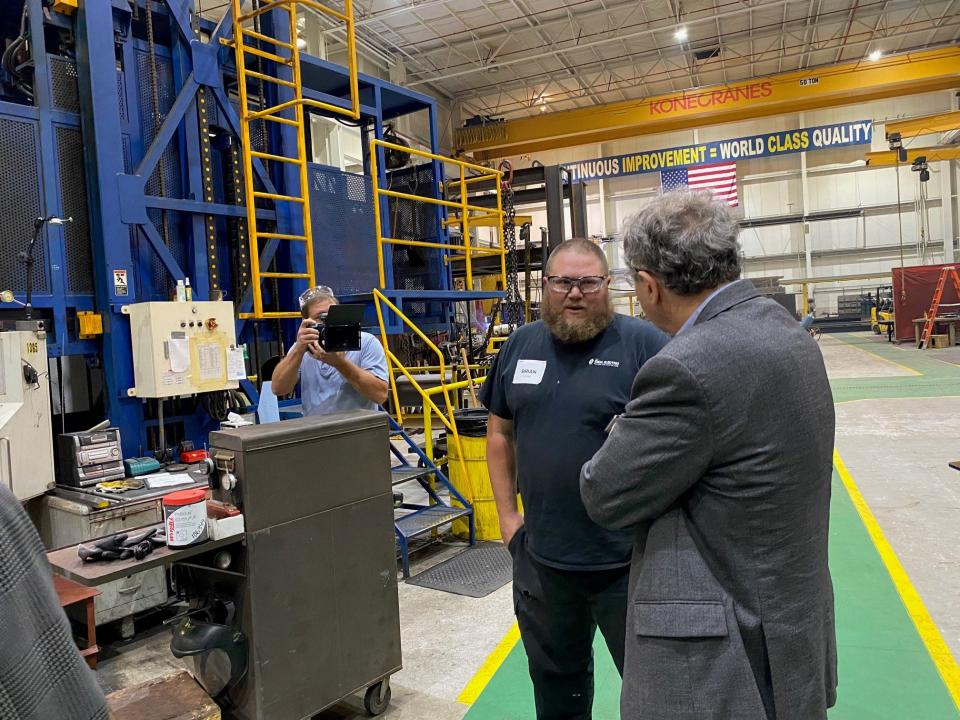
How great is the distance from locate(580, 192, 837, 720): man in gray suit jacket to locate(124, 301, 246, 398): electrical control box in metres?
3.68

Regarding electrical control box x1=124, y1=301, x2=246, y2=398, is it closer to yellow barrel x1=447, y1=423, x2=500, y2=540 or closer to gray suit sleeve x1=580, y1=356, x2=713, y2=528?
yellow barrel x1=447, y1=423, x2=500, y2=540

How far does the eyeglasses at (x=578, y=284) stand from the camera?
7.50 ft

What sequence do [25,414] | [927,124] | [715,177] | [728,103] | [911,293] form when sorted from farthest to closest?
1. [715,177]
2. [911,293]
3. [927,124]
4. [728,103]
5. [25,414]

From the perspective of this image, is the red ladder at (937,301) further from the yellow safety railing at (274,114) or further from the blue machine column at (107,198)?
the blue machine column at (107,198)

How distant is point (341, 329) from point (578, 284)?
170 cm

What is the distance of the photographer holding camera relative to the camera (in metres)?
3.67

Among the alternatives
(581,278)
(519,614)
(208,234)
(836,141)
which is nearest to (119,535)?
(519,614)

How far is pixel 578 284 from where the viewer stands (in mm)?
2287

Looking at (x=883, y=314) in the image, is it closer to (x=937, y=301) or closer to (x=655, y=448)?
(x=937, y=301)

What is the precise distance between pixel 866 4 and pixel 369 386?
19655 millimetres

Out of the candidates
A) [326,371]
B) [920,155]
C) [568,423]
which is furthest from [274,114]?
[920,155]

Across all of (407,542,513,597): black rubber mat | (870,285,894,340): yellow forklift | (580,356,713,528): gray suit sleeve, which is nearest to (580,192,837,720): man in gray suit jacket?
(580,356,713,528): gray suit sleeve

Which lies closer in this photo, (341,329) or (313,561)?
(313,561)

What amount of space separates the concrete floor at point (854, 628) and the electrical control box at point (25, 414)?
1.13 m
